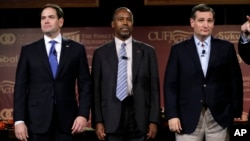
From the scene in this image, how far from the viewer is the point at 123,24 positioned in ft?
12.1

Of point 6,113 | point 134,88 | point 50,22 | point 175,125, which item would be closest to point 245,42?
point 175,125

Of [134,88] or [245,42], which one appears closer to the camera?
[245,42]

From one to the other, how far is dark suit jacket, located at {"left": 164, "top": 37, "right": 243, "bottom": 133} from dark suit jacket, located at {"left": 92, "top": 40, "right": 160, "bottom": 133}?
0.52 feet

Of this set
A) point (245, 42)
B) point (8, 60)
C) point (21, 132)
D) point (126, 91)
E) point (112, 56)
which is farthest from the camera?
point (8, 60)

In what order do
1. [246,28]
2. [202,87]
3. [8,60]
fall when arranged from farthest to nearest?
[8,60]
[202,87]
[246,28]

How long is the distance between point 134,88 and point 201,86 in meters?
0.49

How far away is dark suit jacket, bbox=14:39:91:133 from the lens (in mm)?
3451

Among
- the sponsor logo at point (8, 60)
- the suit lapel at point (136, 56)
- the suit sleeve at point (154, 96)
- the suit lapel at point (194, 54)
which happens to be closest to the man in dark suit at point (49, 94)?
the suit lapel at point (136, 56)

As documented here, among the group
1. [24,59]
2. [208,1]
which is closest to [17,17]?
[208,1]

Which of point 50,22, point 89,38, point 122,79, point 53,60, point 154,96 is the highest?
point 50,22

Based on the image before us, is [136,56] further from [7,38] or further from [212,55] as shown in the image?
[7,38]

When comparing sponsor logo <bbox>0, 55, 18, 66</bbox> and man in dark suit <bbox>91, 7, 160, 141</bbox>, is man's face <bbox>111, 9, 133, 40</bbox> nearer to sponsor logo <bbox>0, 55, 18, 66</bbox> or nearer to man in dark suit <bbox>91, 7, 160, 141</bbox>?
man in dark suit <bbox>91, 7, 160, 141</bbox>

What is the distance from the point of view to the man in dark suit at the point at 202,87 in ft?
11.2

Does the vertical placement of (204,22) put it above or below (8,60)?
above
